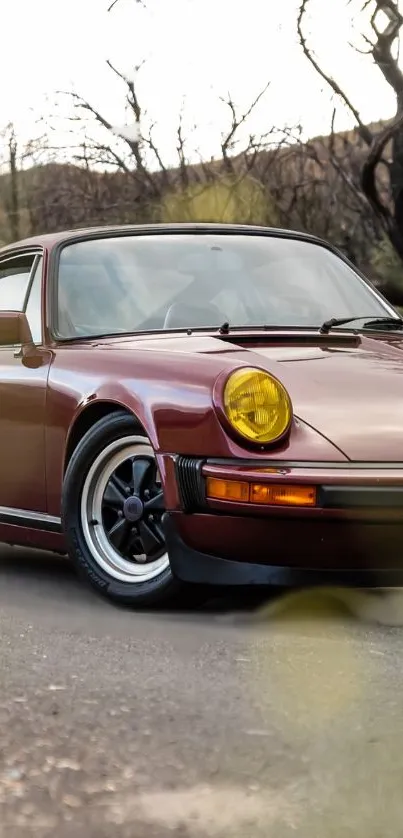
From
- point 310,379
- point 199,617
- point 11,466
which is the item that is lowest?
point 199,617

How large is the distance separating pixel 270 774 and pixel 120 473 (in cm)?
186

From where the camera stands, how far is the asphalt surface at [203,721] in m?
2.10

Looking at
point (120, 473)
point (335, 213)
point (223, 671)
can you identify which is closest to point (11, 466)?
point (120, 473)

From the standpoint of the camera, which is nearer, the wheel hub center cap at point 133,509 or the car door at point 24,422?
the wheel hub center cap at point 133,509

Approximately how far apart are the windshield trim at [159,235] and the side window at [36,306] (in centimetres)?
8

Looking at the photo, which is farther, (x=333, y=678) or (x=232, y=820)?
(x=333, y=678)

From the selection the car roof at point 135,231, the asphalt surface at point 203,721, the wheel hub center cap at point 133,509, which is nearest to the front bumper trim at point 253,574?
the asphalt surface at point 203,721

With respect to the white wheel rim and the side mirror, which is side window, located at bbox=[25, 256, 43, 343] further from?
the white wheel rim

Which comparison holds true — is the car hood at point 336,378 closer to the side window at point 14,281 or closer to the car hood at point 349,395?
the car hood at point 349,395

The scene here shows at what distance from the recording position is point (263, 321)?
4719 millimetres

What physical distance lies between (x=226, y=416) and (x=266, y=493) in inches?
9.9

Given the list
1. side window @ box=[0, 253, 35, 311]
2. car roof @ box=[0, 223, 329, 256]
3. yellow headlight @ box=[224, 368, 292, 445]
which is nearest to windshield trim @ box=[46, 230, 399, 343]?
car roof @ box=[0, 223, 329, 256]

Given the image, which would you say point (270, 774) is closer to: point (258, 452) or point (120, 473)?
point (258, 452)

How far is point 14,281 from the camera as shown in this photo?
542 centimetres
